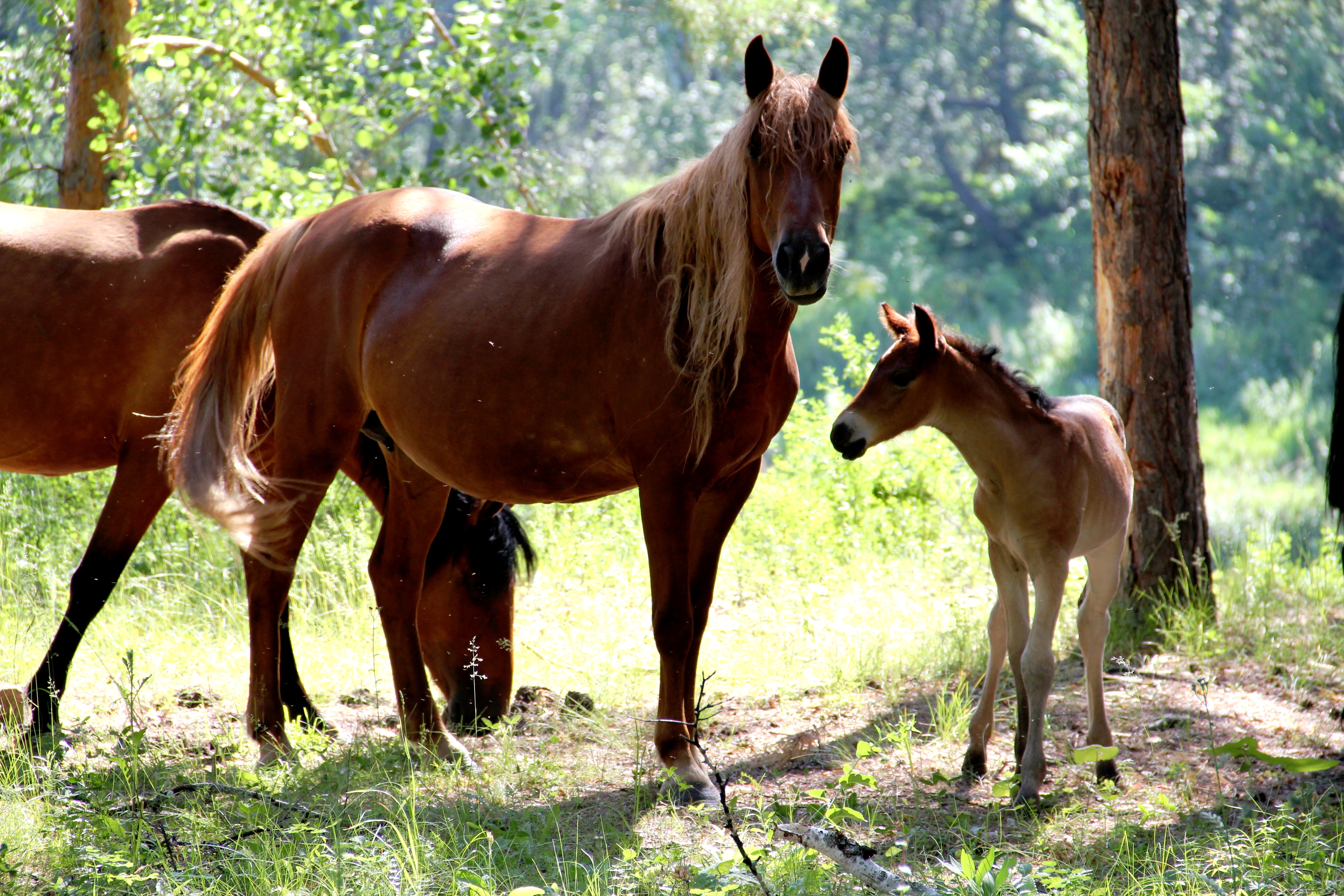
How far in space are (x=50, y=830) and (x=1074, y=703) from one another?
3.85 meters

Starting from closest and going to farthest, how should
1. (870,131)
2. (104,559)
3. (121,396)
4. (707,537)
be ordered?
1. (707,537)
2. (104,559)
3. (121,396)
4. (870,131)

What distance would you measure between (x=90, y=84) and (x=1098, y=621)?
5.95 meters

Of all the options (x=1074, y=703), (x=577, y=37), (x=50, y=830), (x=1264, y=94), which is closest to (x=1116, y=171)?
(x=1074, y=703)

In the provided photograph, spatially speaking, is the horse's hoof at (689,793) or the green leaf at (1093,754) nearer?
the green leaf at (1093,754)

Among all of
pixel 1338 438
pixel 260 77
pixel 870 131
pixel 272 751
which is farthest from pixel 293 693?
pixel 870 131

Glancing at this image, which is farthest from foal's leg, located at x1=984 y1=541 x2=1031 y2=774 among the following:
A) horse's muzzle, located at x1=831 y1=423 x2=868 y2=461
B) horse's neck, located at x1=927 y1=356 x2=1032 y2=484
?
horse's muzzle, located at x1=831 y1=423 x2=868 y2=461

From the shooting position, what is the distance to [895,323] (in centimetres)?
376

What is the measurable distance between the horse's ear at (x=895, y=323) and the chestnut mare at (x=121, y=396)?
1907mm

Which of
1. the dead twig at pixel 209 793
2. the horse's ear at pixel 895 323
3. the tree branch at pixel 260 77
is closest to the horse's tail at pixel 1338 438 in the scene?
the horse's ear at pixel 895 323

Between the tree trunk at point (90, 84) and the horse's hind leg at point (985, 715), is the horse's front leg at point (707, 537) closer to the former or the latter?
the horse's hind leg at point (985, 715)

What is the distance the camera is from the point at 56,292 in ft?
14.3

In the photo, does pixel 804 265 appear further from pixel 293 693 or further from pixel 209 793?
pixel 293 693

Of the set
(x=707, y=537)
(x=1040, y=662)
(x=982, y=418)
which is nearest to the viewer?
(x=1040, y=662)

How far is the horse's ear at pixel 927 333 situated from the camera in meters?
3.59
